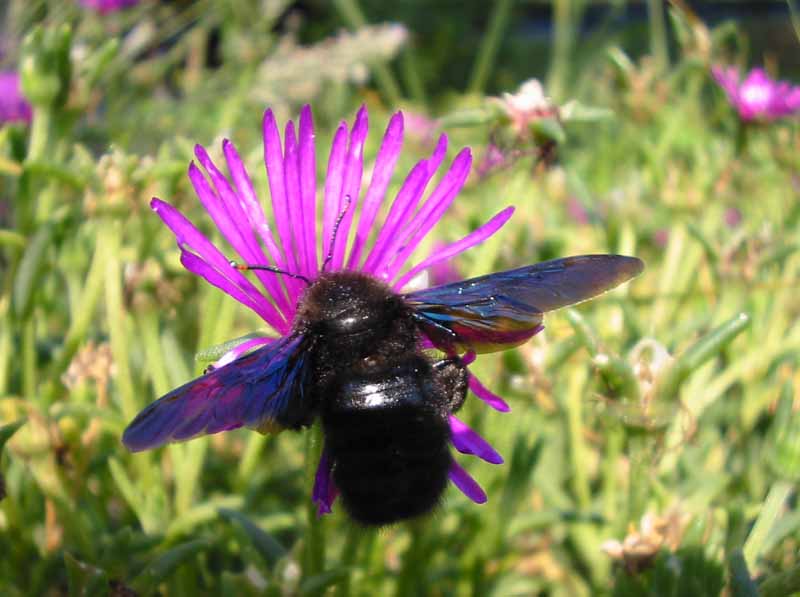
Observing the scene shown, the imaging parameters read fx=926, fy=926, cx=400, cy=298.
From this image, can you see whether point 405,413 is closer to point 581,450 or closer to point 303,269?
point 303,269

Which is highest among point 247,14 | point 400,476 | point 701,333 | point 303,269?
point 247,14

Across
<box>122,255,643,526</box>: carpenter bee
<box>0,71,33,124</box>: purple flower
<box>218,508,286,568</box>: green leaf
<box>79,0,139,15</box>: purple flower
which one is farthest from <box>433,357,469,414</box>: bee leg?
<box>79,0,139,15</box>: purple flower

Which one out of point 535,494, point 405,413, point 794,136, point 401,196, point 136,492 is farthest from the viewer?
point 794,136

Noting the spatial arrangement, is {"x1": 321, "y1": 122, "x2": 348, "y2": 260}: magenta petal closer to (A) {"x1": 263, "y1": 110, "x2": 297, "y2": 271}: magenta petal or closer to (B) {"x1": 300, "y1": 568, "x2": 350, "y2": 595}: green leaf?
(A) {"x1": 263, "y1": 110, "x2": 297, "y2": 271}: magenta petal

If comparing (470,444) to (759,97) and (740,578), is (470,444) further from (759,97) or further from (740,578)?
(759,97)

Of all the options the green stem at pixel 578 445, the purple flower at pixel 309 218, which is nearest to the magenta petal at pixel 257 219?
the purple flower at pixel 309 218

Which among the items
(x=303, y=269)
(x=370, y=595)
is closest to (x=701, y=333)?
(x=370, y=595)

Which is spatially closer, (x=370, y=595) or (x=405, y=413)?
(x=405, y=413)
